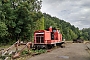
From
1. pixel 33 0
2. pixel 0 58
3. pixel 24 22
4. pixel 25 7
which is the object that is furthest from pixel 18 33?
pixel 0 58

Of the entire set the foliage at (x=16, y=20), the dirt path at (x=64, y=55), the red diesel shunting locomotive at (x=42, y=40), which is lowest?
the dirt path at (x=64, y=55)

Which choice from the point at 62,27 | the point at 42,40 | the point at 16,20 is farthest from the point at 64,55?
the point at 62,27

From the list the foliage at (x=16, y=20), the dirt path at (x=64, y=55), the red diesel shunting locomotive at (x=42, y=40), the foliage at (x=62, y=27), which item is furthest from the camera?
the foliage at (x=62, y=27)

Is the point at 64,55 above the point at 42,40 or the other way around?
the other way around

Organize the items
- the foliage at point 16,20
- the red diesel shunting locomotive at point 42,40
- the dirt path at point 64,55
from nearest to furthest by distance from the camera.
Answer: the dirt path at point 64,55, the red diesel shunting locomotive at point 42,40, the foliage at point 16,20

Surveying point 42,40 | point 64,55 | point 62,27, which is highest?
point 62,27

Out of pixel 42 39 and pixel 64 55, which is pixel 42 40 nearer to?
pixel 42 39

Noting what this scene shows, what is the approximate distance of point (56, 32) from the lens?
25.2 metres

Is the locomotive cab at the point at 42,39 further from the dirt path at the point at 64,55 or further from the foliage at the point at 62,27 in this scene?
the foliage at the point at 62,27

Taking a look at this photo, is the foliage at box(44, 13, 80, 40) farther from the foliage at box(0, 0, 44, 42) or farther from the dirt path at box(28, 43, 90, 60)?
the dirt path at box(28, 43, 90, 60)

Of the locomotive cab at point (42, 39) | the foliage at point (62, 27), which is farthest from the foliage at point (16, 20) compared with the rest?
the foliage at point (62, 27)

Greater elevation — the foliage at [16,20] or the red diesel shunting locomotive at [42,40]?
the foliage at [16,20]

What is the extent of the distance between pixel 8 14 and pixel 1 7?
2015mm

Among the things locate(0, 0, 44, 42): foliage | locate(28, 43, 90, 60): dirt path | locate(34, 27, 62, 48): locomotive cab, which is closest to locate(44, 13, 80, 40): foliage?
locate(0, 0, 44, 42): foliage
